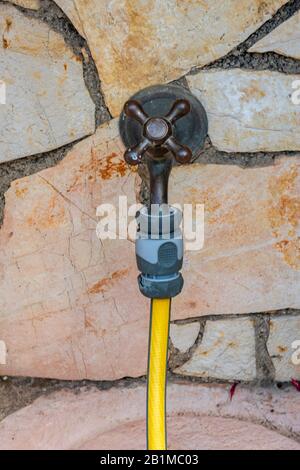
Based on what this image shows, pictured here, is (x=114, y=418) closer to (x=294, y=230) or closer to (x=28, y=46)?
(x=294, y=230)

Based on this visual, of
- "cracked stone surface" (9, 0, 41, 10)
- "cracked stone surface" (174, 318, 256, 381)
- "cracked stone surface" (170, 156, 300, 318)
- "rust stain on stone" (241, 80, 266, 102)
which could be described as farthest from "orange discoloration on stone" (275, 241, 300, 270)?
"cracked stone surface" (9, 0, 41, 10)

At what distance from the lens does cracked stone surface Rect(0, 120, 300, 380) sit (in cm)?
88

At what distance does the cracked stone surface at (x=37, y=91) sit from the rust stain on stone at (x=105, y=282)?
0.20 metres

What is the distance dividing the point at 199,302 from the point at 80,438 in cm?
26

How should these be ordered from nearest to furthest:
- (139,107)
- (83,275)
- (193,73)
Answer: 1. (139,107)
2. (193,73)
3. (83,275)

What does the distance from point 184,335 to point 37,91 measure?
414 mm

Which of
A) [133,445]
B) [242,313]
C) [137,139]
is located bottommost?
[133,445]

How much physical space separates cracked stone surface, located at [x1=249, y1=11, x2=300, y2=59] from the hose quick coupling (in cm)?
25

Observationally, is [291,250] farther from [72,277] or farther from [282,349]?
[72,277]

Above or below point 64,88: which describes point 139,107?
below

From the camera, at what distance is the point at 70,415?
37.6 inches

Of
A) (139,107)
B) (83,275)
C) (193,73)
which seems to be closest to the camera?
(139,107)

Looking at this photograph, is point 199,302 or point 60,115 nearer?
point 60,115

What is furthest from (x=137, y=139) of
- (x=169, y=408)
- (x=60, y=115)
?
(x=169, y=408)
